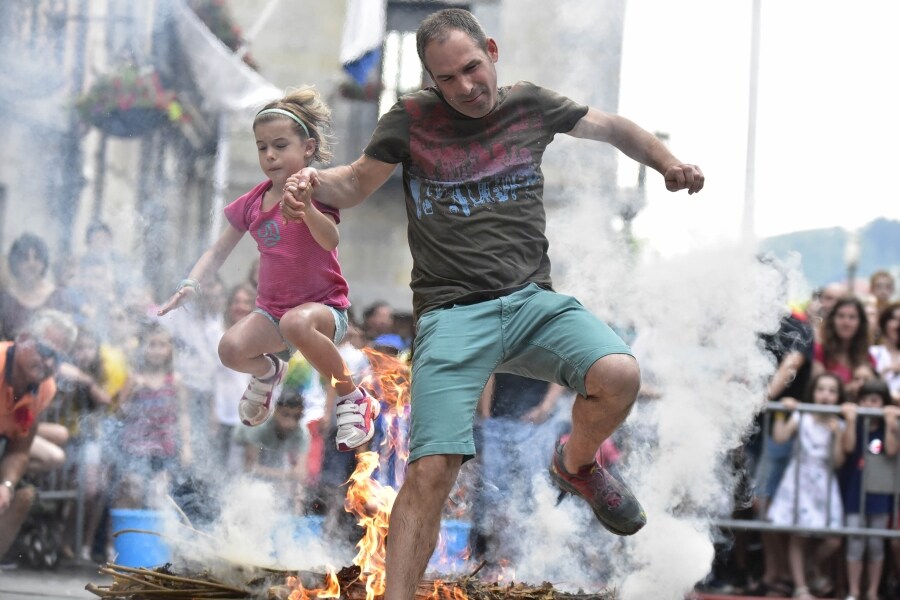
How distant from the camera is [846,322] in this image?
6.63 metres

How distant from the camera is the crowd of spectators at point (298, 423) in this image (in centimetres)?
580

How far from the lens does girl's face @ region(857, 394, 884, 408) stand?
21.5 feet

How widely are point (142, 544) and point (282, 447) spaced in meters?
1.06

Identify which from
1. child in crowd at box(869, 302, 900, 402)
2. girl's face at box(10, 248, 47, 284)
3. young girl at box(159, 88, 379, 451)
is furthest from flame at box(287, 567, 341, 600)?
child in crowd at box(869, 302, 900, 402)

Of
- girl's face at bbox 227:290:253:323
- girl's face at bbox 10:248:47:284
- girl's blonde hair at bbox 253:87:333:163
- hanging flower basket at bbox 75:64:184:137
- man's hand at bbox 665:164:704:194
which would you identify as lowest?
girl's face at bbox 227:290:253:323

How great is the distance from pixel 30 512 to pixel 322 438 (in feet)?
5.38

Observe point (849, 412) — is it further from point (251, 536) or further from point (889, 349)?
point (251, 536)

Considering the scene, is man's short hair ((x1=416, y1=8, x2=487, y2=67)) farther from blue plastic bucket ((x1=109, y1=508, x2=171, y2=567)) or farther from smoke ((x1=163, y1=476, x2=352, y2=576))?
blue plastic bucket ((x1=109, y1=508, x2=171, y2=567))

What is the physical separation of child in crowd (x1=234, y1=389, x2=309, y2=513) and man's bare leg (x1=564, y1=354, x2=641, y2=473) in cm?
219

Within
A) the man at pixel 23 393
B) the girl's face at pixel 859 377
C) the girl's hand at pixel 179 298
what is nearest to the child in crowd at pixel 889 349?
the girl's face at pixel 859 377

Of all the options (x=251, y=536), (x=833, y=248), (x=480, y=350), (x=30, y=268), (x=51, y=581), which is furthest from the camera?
(x=833, y=248)

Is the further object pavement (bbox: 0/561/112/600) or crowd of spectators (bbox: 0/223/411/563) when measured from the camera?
crowd of spectators (bbox: 0/223/411/563)

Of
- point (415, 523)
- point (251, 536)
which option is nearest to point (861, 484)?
point (251, 536)

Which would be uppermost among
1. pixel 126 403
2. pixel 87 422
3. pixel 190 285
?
pixel 190 285
